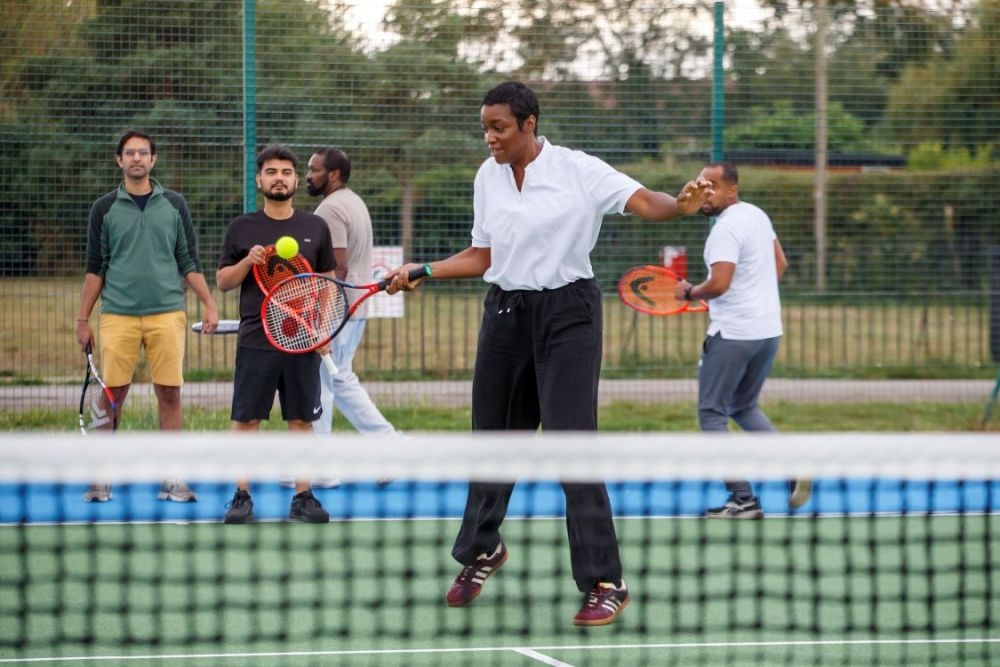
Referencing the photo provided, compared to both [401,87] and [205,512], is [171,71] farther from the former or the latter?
[205,512]

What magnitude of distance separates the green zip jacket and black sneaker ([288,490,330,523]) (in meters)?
1.36

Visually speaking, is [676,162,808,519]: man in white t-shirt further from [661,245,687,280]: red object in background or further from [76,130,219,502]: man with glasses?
[661,245,687,280]: red object in background

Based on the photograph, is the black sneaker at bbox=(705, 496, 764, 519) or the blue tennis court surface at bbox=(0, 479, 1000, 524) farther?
the blue tennis court surface at bbox=(0, 479, 1000, 524)

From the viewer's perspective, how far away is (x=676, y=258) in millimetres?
10938

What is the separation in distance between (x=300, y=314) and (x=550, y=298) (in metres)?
2.25

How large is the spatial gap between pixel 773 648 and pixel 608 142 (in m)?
6.25

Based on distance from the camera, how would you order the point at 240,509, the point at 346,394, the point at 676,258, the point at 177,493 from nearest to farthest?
the point at 240,509
the point at 177,493
the point at 346,394
the point at 676,258

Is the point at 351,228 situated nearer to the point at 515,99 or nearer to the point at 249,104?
the point at 249,104

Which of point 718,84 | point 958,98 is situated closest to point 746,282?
point 718,84

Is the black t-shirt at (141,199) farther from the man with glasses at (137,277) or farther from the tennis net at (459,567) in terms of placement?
the tennis net at (459,567)

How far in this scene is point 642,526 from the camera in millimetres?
7266

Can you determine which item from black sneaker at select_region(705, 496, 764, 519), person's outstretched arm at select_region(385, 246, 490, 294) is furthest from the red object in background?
person's outstretched arm at select_region(385, 246, 490, 294)

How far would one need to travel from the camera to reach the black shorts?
23.0 ft

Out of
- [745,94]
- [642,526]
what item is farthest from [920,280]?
[642,526]
